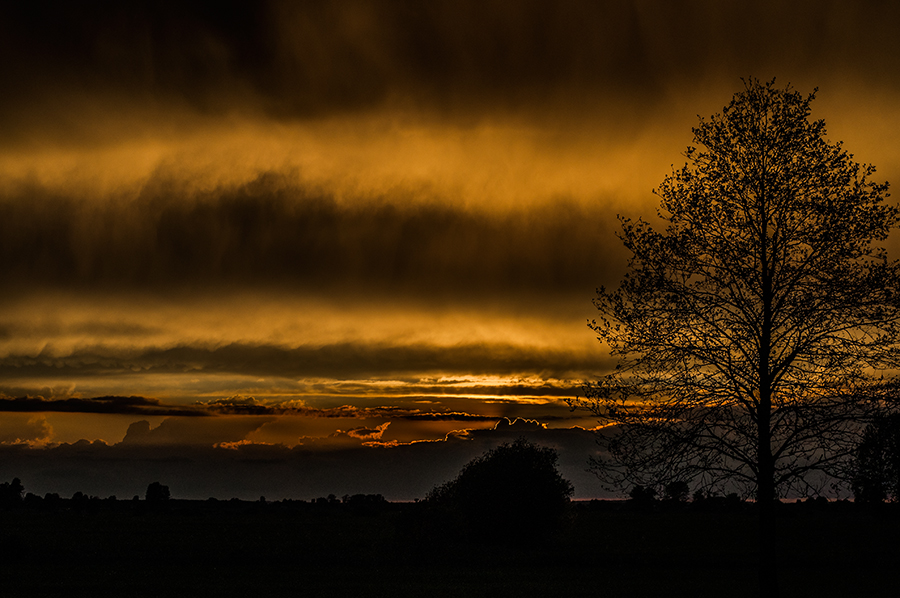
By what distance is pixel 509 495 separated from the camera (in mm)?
74562

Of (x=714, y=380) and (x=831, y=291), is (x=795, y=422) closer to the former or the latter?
(x=714, y=380)

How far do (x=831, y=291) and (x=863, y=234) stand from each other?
6.19 ft

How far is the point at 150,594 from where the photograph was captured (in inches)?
1624

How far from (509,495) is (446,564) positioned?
13.3 m

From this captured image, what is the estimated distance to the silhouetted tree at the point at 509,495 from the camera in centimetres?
7331

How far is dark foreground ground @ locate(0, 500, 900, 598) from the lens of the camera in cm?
4334

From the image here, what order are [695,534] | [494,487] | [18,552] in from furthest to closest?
1. [695,534]
2. [494,487]
3. [18,552]

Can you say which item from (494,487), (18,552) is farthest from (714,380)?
(18,552)

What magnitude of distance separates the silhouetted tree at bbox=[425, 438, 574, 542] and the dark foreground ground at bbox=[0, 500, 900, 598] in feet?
3.84

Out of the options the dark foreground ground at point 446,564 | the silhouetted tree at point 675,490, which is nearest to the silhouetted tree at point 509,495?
the dark foreground ground at point 446,564

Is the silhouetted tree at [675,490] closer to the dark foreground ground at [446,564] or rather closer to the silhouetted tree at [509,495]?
the dark foreground ground at [446,564]

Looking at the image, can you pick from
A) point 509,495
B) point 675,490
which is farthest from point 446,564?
point 675,490

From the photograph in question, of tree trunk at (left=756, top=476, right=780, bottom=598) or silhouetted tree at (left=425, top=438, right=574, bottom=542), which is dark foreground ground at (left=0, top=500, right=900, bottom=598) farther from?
tree trunk at (left=756, top=476, right=780, bottom=598)

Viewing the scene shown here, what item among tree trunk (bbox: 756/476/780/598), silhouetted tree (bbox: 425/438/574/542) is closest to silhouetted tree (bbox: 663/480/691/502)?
tree trunk (bbox: 756/476/780/598)
